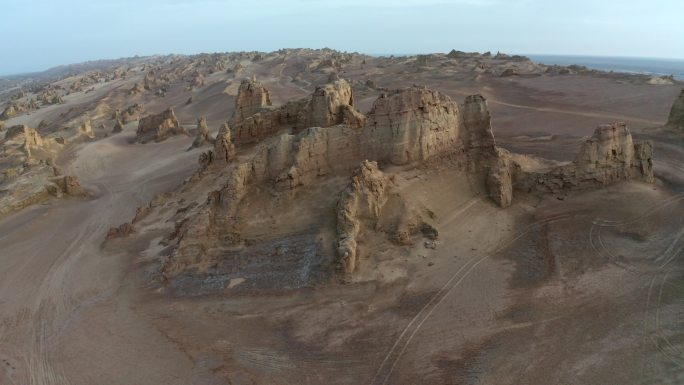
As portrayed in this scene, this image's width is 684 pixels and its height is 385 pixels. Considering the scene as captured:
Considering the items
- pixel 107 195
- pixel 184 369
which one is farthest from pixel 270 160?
pixel 107 195

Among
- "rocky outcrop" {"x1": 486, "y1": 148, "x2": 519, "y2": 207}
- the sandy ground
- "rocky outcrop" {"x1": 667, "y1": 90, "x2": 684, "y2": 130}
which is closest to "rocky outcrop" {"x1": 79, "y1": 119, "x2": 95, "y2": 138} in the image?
the sandy ground

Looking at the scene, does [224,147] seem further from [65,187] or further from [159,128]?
[159,128]

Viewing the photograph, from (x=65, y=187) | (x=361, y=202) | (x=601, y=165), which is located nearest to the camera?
(x=361, y=202)

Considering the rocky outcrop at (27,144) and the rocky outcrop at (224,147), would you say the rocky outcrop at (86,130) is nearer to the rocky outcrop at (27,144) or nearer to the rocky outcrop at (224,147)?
the rocky outcrop at (27,144)

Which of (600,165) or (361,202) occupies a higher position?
(600,165)

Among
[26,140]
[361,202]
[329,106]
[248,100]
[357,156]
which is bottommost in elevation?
[361,202]

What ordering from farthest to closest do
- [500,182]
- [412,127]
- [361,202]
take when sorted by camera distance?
[500,182] < [412,127] < [361,202]

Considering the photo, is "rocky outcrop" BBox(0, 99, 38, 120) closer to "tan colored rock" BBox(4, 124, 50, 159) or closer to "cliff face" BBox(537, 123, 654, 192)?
"tan colored rock" BBox(4, 124, 50, 159)

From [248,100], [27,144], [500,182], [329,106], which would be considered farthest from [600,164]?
[27,144]
